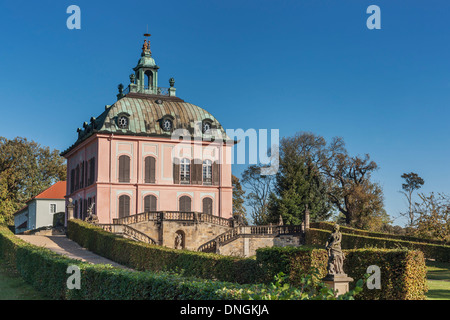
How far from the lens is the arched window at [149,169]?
44.8m

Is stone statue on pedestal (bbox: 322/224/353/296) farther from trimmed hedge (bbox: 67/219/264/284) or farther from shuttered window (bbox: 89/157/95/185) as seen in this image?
shuttered window (bbox: 89/157/95/185)

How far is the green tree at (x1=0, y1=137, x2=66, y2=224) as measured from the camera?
2559 inches

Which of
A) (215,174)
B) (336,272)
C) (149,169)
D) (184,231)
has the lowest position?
(336,272)

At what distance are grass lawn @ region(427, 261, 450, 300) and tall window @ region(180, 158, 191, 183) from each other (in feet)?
69.1

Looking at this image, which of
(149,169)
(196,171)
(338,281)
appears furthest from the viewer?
(196,171)

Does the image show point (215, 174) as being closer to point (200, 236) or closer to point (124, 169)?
point (124, 169)

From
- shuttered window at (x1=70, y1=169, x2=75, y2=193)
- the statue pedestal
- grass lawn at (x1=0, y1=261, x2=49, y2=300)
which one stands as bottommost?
grass lawn at (x1=0, y1=261, x2=49, y2=300)

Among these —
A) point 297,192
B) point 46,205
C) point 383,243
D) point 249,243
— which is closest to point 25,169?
point 46,205

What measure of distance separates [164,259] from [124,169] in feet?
69.5

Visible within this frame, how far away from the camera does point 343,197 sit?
5800cm

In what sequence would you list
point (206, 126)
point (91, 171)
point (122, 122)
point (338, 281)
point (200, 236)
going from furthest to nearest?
point (206, 126) → point (91, 171) → point (122, 122) → point (200, 236) → point (338, 281)

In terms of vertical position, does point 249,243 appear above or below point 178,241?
below

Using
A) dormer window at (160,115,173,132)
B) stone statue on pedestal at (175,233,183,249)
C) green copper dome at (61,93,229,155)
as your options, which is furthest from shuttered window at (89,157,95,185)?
stone statue on pedestal at (175,233,183,249)

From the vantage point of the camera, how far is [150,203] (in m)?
44.8
